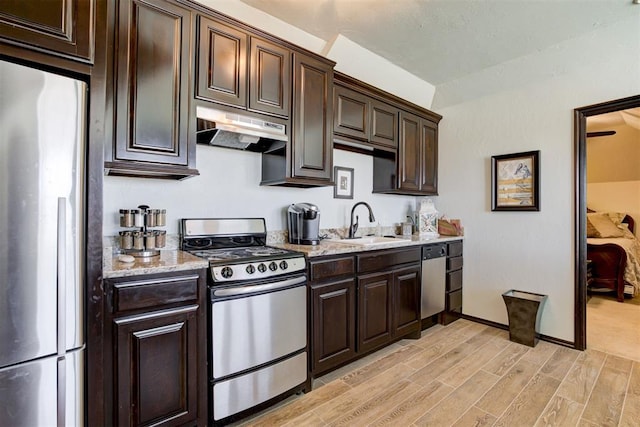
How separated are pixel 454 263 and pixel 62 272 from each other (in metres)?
3.38

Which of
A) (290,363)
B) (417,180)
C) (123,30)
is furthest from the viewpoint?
(417,180)

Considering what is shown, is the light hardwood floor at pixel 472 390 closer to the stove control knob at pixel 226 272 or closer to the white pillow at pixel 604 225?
the stove control knob at pixel 226 272

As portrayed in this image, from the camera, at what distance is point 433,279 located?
3.16 metres

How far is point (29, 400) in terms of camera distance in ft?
3.83

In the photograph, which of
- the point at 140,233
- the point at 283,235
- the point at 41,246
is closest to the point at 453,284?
the point at 283,235

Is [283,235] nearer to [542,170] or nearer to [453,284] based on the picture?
[453,284]

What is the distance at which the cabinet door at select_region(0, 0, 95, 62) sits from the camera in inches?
44.9

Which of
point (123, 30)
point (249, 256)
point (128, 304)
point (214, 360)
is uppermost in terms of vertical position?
Result: point (123, 30)

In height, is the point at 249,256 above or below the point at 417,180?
below

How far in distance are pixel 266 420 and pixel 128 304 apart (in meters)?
1.06

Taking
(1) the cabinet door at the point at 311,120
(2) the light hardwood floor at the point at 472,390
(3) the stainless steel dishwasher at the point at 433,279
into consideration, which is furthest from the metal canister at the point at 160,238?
(3) the stainless steel dishwasher at the point at 433,279

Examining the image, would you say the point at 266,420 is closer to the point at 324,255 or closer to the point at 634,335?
the point at 324,255

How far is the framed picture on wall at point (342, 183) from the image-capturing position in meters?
3.18

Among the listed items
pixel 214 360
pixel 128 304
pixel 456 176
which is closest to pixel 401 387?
pixel 214 360
